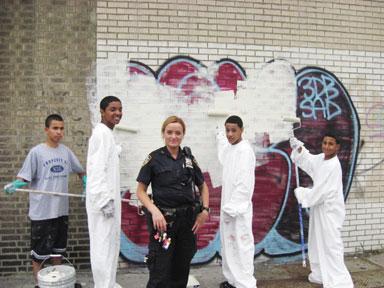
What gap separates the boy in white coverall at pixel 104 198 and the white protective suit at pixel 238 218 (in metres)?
1.15

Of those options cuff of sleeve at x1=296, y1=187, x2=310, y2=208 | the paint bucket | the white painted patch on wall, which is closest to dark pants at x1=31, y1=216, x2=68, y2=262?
the paint bucket

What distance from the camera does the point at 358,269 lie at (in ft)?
17.4

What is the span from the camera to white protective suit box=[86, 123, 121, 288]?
3889mm

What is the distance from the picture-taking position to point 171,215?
3674 mm

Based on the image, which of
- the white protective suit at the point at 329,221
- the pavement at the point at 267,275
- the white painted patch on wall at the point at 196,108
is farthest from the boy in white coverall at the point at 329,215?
the white painted patch on wall at the point at 196,108

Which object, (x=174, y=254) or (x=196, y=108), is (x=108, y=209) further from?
(x=196, y=108)

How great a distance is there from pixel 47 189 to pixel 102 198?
872mm

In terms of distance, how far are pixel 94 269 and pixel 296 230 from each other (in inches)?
111

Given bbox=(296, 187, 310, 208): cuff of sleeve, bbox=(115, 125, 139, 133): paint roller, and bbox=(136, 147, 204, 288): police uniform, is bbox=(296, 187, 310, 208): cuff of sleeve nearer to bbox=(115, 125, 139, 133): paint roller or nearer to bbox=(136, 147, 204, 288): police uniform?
bbox=(136, 147, 204, 288): police uniform

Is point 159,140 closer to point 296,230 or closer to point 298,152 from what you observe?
point 298,152

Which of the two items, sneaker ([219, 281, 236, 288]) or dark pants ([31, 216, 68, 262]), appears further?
sneaker ([219, 281, 236, 288])

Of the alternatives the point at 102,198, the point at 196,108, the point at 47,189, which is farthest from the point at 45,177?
the point at 196,108

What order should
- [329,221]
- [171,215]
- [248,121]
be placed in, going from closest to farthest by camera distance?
1. [171,215]
2. [329,221]
3. [248,121]

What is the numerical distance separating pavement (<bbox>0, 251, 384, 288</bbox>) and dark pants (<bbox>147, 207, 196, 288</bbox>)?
1.02 m
